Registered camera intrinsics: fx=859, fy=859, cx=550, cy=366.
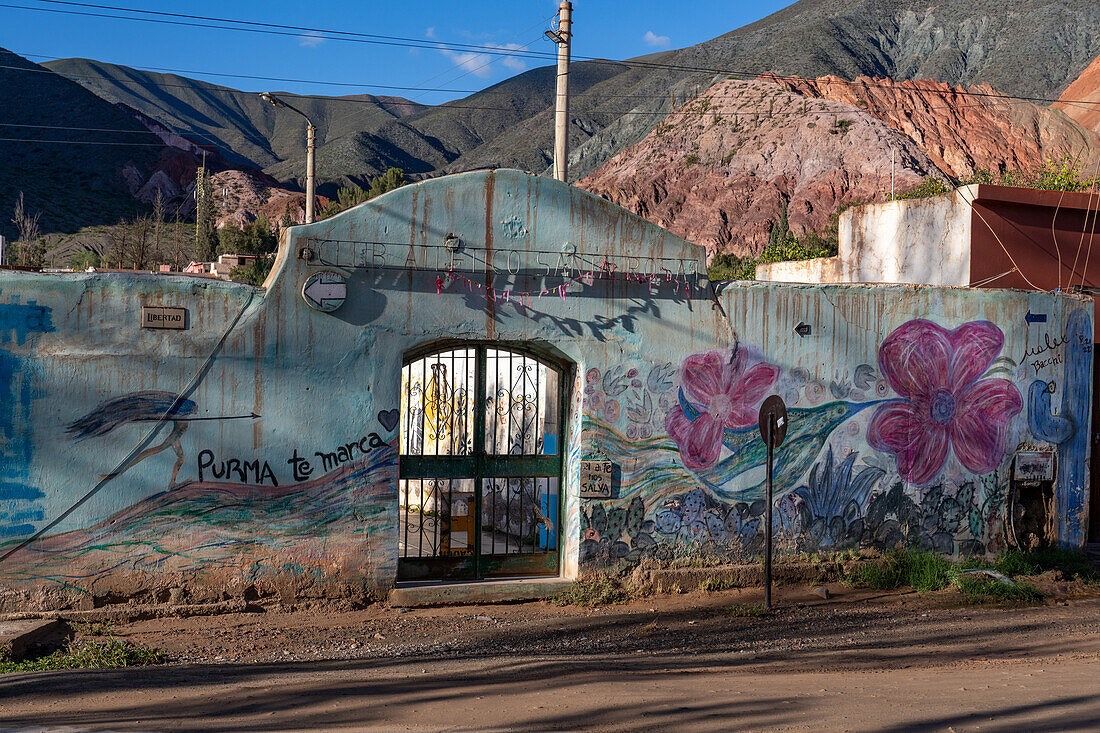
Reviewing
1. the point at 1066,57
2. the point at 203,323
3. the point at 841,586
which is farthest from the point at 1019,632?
the point at 1066,57

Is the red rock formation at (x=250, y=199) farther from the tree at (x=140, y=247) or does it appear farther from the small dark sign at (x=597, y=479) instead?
the small dark sign at (x=597, y=479)

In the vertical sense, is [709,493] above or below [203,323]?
below

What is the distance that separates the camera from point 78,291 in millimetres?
6887

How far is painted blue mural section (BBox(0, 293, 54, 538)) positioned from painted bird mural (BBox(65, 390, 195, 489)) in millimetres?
359

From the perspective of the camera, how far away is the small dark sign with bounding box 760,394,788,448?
8516mm

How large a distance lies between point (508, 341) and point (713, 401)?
219cm

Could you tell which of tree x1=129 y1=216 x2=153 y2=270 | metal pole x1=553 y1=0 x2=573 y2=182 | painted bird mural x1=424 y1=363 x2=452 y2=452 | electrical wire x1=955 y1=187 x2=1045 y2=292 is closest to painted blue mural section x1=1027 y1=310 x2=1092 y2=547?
electrical wire x1=955 y1=187 x2=1045 y2=292

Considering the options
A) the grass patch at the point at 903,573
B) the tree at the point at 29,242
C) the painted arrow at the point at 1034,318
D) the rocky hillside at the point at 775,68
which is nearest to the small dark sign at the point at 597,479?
the grass patch at the point at 903,573

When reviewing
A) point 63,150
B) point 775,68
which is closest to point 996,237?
point 63,150

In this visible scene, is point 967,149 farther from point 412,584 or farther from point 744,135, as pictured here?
point 412,584

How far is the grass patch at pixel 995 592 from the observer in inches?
350

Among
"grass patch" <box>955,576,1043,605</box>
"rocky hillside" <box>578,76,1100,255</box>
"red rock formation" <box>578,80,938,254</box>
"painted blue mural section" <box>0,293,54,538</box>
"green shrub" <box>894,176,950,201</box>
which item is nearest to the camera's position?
"painted blue mural section" <box>0,293,54,538</box>

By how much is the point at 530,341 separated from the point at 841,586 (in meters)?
4.21

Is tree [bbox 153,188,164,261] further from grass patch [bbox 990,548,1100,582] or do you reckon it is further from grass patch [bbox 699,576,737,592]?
Answer: grass patch [bbox 990,548,1100,582]
